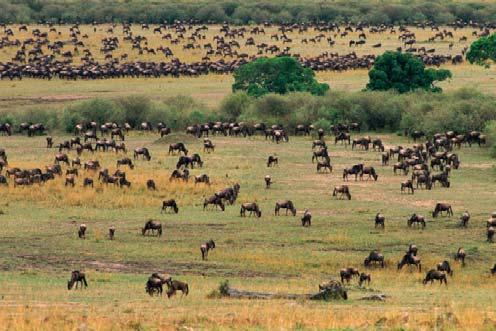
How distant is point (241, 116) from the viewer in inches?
2837

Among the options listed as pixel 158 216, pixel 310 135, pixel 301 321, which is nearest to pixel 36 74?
pixel 310 135

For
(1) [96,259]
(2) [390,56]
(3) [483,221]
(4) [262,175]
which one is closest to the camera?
(1) [96,259]

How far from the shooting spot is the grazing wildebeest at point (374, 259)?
32719 millimetres

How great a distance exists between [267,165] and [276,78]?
2924 centimetres

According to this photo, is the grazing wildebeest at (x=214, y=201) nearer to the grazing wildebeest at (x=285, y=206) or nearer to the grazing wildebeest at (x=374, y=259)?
the grazing wildebeest at (x=285, y=206)

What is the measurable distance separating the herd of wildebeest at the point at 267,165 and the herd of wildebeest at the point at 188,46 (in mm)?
23656

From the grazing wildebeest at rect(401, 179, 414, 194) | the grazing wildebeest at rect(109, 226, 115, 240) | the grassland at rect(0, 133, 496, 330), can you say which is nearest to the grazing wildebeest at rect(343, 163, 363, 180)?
the grassland at rect(0, 133, 496, 330)

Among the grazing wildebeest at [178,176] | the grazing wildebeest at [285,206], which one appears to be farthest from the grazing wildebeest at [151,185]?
the grazing wildebeest at [285,206]

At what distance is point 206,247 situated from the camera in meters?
33.7

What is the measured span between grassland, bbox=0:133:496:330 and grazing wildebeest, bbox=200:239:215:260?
0.88 ft

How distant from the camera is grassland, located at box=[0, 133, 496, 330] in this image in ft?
69.3

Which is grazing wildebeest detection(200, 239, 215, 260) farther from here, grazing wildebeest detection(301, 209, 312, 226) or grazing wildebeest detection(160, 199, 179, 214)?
grazing wildebeest detection(160, 199, 179, 214)

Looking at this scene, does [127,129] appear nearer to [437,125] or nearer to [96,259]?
[437,125]

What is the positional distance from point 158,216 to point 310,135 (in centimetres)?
2939
